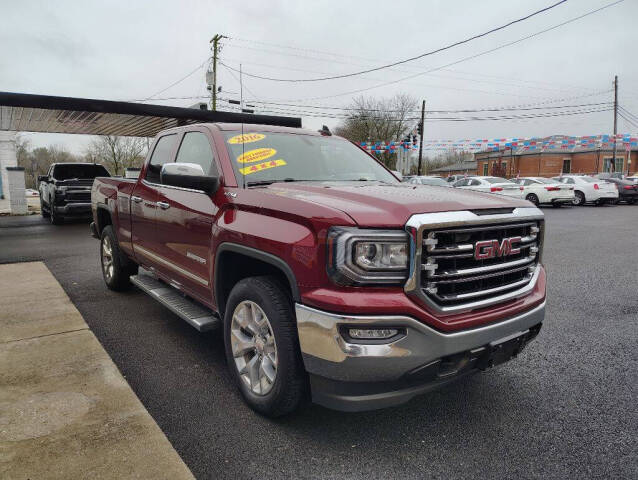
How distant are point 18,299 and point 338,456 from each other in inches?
179

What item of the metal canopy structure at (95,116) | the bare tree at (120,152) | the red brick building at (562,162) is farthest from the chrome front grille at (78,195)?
the red brick building at (562,162)

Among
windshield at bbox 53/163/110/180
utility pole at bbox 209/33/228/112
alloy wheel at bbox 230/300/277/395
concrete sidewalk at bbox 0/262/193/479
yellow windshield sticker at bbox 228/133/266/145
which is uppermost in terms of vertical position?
utility pole at bbox 209/33/228/112

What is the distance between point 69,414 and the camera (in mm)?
2740

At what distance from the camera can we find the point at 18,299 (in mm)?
5191

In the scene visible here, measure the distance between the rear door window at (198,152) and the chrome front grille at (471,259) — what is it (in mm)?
1815

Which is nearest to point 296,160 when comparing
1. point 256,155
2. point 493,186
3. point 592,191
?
point 256,155

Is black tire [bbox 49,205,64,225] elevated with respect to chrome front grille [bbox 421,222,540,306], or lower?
lower

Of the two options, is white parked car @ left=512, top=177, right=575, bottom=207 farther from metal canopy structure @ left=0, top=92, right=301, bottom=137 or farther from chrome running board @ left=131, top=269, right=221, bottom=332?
chrome running board @ left=131, top=269, right=221, bottom=332

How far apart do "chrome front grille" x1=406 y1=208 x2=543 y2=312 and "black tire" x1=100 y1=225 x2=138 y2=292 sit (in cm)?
410

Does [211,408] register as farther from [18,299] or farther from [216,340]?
[18,299]

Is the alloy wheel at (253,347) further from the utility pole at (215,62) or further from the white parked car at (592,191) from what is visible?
the utility pole at (215,62)

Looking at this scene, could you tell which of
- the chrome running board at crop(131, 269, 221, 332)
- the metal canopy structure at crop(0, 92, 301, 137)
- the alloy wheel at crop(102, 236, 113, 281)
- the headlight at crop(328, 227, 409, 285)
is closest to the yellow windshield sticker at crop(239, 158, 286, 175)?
the chrome running board at crop(131, 269, 221, 332)

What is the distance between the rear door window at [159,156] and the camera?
14.2ft

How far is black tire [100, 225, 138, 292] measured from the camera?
17.4ft
